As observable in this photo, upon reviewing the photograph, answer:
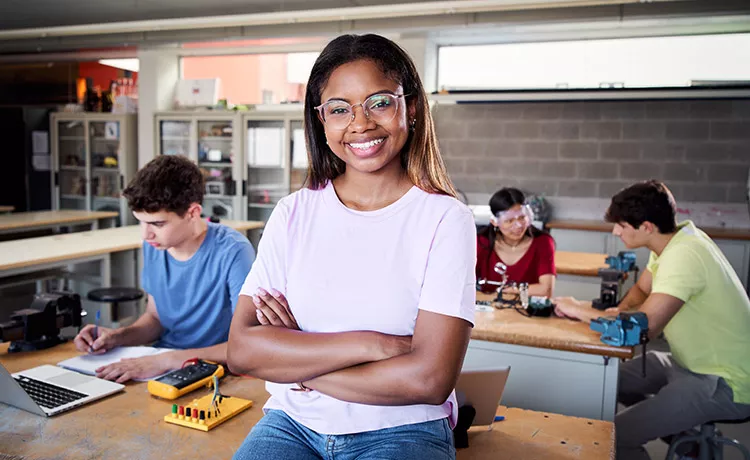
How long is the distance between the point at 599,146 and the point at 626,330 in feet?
13.9

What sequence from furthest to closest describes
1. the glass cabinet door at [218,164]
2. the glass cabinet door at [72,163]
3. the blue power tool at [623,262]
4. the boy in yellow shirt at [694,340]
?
the glass cabinet door at [72,163]
the glass cabinet door at [218,164]
the blue power tool at [623,262]
the boy in yellow shirt at [694,340]

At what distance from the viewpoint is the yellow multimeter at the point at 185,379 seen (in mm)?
1551

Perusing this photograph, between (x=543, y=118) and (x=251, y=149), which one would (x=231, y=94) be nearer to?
(x=251, y=149)

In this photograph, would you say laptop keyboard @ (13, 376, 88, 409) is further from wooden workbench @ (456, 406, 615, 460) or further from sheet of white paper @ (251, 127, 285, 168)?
sheet of white paper @ (251, 127, 285, 168)

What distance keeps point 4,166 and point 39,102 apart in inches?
38.7

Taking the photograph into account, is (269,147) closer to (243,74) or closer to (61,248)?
(243,74)

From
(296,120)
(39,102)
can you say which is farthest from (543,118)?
(39,102)

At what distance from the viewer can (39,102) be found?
26.5 feet

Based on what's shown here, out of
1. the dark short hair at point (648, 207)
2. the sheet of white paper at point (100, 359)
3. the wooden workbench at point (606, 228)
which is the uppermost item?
the dark short hair at point (648, 207)

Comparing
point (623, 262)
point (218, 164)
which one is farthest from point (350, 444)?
point (218, 164)

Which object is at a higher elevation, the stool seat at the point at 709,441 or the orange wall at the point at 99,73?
the orange wall at the point at 99,73

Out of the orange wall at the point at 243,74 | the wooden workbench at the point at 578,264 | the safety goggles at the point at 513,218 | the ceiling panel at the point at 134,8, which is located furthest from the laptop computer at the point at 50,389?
the orange wall at the point at 243,74

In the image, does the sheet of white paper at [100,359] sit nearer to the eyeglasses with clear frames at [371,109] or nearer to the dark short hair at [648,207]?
the eyeglasses with clear frames at [371,109]

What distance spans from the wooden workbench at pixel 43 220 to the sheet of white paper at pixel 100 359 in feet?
12.6
